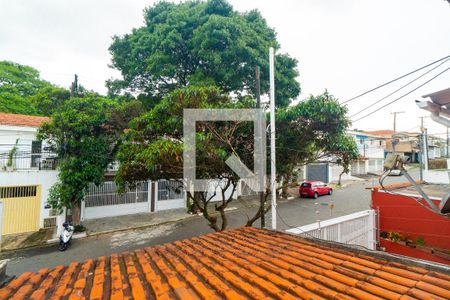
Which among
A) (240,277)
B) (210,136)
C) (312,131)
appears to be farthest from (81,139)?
(240,277)

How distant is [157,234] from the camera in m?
10.1

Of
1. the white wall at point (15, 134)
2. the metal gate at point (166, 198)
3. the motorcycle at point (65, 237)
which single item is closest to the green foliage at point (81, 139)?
the motorcycle at point (65, 237)

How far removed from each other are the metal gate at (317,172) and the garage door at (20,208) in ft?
78.9

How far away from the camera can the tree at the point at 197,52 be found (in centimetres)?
1132

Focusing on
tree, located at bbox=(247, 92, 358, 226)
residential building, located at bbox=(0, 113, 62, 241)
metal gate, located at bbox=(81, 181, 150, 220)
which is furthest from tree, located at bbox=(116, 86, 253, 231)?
residential building, located at bbox=(0, 113, 62, 241)

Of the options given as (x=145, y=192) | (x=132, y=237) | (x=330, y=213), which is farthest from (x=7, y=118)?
(x=330, y=213)

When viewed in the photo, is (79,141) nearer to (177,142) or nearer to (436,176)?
(177,142)

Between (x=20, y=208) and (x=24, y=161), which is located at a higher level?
(x=24, y=161)

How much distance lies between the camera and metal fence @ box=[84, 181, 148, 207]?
1167cm

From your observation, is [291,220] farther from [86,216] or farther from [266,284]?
[86,216]

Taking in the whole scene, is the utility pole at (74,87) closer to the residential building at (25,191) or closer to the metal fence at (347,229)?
the residential building at (25,191)

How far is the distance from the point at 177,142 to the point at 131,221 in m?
8.01

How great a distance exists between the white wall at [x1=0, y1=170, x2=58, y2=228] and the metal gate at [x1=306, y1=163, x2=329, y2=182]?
23570 millimetres

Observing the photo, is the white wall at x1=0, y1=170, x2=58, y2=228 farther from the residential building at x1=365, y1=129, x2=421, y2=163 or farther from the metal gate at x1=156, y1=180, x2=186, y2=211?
the residential building at x1=365, y1=129, x2=421, y2=163
